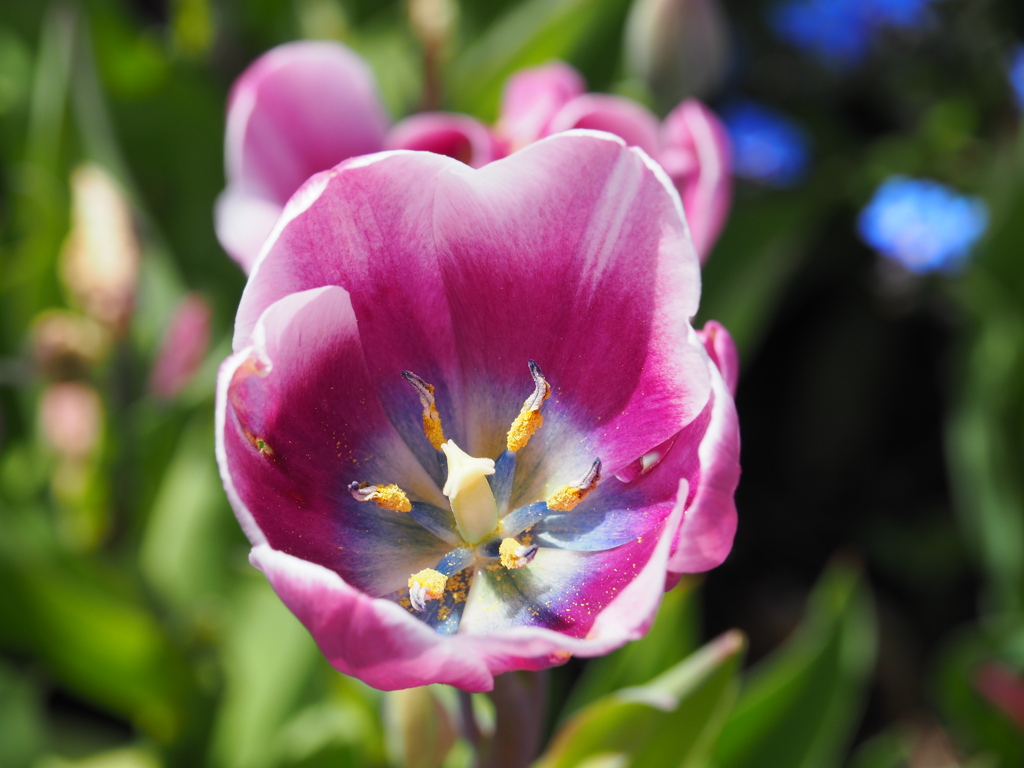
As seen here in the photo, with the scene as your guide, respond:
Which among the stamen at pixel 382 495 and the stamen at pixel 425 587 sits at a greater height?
the stamen at pixel 382 495

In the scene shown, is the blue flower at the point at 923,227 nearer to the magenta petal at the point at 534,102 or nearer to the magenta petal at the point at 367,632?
the magenta petal at the point at 534,102

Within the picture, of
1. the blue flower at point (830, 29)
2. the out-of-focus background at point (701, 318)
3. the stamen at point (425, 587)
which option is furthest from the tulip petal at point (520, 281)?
the blue flower at point (830, 29)

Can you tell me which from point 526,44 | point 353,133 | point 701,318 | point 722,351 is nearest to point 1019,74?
point 701,318

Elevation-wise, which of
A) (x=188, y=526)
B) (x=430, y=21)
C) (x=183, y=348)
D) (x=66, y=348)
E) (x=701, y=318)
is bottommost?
(x=188, y=526)

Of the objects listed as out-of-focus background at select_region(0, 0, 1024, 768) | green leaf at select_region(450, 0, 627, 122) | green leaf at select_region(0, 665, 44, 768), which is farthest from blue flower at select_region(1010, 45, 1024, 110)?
green leaf at select_region(0, 665, 44, 768)

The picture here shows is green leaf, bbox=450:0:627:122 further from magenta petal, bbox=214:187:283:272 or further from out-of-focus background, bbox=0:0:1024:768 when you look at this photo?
→ magenta petal, bbox=214:187:283:272

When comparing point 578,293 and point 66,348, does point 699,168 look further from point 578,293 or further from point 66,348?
point 66,348

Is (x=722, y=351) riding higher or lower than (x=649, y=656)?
higher
